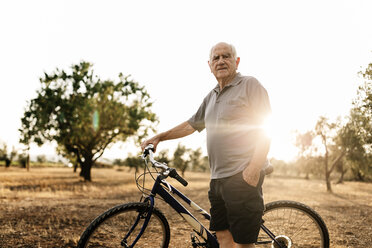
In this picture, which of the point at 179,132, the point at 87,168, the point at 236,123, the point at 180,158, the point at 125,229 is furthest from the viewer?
the point at 180,158

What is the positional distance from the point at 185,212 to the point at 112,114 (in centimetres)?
2009

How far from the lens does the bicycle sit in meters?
2.50

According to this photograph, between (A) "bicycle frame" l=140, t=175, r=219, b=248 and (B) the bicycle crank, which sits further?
(B) the bicycle crank

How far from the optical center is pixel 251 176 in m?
2.26

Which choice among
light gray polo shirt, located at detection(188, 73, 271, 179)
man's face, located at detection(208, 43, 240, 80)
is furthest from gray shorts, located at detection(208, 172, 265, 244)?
man's face, located at detection(208, 43, 240, 80)

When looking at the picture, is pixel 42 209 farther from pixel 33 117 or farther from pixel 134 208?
pixel 33 117

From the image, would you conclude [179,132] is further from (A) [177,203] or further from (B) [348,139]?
(B) [348,139]

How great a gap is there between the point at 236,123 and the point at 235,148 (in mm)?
233

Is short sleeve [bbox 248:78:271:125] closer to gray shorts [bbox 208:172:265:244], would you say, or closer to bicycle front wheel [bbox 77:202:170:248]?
gray shorts [bbox 208:172:265:244]

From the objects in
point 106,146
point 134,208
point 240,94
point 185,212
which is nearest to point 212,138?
point 240,94

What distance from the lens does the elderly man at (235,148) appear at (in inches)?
91.4

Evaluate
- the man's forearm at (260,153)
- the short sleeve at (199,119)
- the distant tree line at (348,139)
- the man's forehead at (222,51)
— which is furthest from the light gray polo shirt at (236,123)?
the distant tree line at (348,139)

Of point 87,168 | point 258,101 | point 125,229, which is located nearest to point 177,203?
point 125,229

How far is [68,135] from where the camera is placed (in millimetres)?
21219
